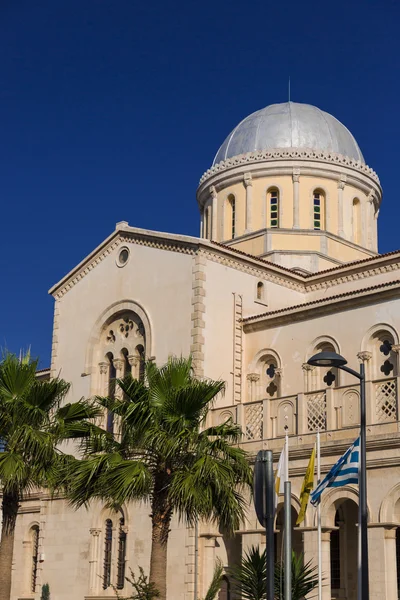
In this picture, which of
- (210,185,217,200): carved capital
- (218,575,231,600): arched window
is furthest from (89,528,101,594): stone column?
(210,185,217,200): carved capital

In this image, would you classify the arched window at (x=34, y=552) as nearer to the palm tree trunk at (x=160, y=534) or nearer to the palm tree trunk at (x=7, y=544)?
the palm tree trunk at (x=7, y=544)

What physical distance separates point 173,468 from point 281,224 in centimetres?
1972

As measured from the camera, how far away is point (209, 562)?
86.4ft

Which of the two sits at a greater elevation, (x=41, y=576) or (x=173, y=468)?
(x=173, y=468)

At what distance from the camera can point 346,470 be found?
66.1 feet

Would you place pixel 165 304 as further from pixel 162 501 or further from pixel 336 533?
pixel 162 501

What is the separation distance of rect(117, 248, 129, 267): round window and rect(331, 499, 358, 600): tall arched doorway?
38.7ft

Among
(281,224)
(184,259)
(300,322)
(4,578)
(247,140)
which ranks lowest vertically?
(4,578)

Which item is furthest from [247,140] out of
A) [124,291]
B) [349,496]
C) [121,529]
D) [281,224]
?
[349,496]

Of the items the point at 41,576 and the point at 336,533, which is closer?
the point at 336,533

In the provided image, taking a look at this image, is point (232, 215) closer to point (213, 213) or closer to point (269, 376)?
point (213, 213)

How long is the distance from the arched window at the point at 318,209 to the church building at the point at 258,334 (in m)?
0.06

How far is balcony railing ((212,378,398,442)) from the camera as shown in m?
23.4

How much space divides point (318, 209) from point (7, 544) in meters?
21.4
